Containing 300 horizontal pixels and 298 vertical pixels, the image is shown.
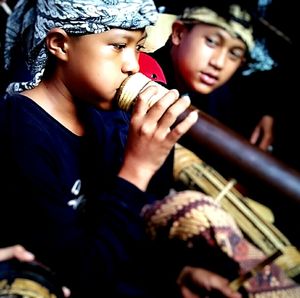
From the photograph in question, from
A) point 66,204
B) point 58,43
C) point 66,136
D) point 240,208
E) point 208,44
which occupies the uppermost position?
point 58,43

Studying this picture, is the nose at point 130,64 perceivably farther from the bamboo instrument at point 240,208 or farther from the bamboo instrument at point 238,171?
the bamboo instrument at point 240,208

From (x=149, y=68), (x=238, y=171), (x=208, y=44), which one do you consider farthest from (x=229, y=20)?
(x=149, y=68)

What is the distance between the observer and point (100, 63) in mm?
1027

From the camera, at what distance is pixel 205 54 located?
2.07m

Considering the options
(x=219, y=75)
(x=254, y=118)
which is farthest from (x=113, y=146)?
(x=254, y=118)

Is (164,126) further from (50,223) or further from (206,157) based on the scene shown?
(206,157)

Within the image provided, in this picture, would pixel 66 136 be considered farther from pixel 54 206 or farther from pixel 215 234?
pixel 215 234

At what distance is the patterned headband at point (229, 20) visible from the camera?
209cm

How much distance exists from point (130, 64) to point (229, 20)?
126 centimetres

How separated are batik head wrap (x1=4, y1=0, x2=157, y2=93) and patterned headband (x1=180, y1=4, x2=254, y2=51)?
3.65ft

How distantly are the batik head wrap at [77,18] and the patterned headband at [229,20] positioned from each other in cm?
111

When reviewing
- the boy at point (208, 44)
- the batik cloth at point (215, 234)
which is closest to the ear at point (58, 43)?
the batik cloth at point (215, 234)

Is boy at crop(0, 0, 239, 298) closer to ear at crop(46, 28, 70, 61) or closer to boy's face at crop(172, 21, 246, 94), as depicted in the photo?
ear at crop(46, 28, 70, 61)

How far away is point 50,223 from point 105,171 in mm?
362
